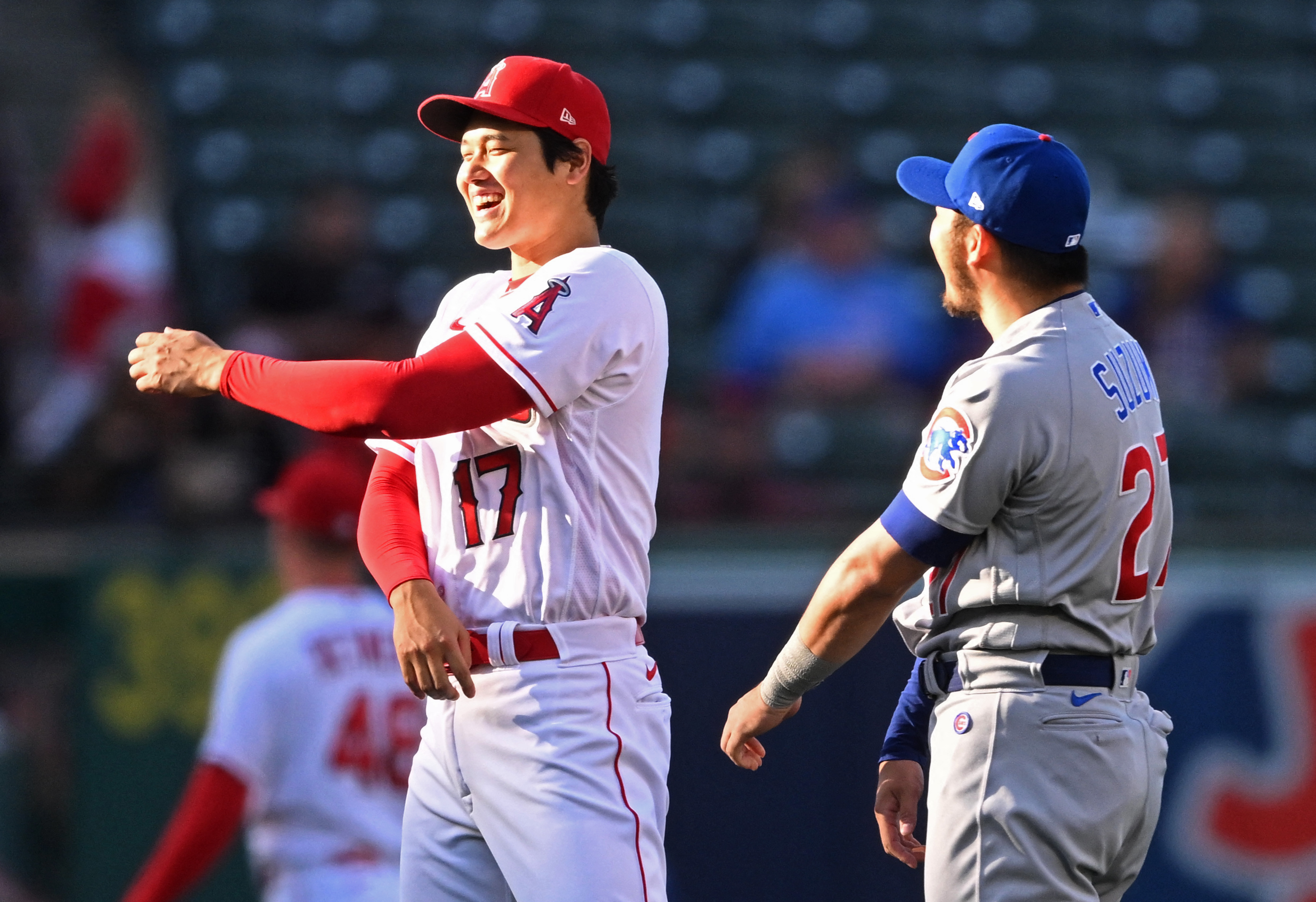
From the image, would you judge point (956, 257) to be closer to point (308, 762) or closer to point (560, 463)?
point (560, 463)

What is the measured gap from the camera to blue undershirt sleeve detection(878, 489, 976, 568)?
2.62m

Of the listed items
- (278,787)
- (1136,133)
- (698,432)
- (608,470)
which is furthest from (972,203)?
(1136,133)

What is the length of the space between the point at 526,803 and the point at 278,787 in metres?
1.42

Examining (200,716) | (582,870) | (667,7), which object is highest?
(667,7)

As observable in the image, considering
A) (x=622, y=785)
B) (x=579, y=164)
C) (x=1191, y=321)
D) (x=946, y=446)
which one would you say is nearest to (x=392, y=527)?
(x=622, y=785)

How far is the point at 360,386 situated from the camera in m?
2.61

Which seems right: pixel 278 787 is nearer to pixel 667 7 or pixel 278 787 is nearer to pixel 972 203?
pixel 972 203

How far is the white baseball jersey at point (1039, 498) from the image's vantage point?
259cm

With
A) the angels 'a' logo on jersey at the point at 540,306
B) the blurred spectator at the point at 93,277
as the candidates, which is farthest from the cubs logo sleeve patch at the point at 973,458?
the blurred spectator at the point at 93,277

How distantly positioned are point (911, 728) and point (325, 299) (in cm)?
468

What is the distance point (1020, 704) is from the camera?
8.61ft

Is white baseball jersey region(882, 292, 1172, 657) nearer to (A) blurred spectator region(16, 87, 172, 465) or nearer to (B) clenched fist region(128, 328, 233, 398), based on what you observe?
(B) clenched fist region(128, 328, 233, 398)

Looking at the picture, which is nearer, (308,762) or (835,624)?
(835,624)

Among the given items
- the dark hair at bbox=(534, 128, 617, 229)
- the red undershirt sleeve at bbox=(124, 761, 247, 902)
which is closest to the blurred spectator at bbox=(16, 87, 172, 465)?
the red undershirt sleeve at bbox=(124, 761, 247, 902)
